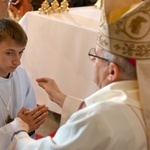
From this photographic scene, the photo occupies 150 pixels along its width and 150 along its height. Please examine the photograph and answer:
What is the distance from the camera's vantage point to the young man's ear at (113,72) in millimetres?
1109

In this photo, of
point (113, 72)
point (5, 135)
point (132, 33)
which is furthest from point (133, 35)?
point (5, 135)

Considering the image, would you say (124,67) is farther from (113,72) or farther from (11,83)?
(11,83)

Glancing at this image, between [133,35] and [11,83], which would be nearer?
[133,35]

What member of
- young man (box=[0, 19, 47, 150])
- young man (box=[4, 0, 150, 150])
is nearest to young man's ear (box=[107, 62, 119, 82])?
young man (box=[4, 0, 150, 150])

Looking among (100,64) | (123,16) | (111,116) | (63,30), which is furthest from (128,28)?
(63,30)

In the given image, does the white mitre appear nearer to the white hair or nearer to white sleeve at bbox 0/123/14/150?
the white hair

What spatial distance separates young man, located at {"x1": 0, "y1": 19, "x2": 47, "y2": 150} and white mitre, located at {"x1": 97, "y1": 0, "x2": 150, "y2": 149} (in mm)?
605

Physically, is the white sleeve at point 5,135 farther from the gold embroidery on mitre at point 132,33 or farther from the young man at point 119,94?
the gold embroidery on mitre at point 132,33

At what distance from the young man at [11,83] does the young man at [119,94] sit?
432mm

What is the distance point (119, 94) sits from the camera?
111 centimetres

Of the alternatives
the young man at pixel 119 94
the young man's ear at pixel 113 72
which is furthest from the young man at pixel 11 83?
the young man's ear at pixel 113 72

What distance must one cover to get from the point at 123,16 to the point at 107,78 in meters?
0.22

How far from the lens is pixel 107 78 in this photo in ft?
3.79

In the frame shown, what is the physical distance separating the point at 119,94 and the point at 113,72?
0.24 ft
